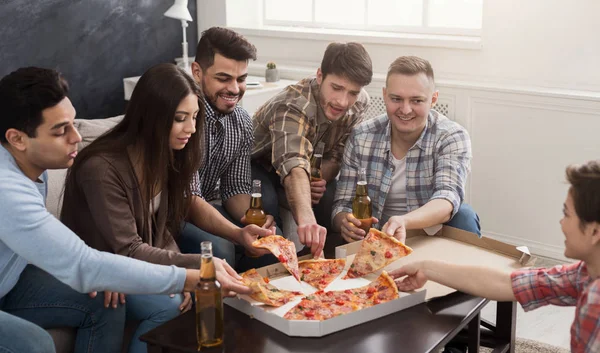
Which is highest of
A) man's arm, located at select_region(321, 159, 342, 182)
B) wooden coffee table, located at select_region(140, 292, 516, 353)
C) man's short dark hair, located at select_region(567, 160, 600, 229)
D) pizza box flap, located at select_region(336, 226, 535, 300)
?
man's short dark hair, located at select_region(567, 160, 600, 229)

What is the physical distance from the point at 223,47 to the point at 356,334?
1.39m

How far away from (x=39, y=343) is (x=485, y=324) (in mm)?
1612

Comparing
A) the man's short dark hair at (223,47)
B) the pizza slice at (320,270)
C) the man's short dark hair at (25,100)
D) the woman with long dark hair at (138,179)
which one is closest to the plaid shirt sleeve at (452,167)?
the pizza slice at (320,270)

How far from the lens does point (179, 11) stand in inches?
192

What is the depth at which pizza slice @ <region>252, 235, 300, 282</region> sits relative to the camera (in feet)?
7.64

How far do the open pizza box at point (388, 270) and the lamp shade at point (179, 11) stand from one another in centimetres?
272

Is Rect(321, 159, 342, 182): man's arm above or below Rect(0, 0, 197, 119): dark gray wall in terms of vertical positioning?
below

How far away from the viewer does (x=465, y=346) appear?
9.06 feet

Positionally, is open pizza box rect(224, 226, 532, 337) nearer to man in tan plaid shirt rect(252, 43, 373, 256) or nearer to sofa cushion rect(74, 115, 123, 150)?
man in tan plaid shirt rect(252, 43, 373, 256)

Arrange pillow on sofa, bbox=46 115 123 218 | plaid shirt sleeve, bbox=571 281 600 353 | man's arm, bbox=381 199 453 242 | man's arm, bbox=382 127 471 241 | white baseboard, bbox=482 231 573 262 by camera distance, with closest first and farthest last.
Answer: plaid shirt sleeve, bbox=571 281 600 353, man's arm, bbox=381 199 453 242, man's arm, bbox=382 127 471 241, pillow on sofa, bbox=46 115 123 218, white baseboard, bbox=482 231 573 262

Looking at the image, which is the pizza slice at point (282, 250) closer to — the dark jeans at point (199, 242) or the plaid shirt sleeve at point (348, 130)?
the dark jeans at point (199, 242)

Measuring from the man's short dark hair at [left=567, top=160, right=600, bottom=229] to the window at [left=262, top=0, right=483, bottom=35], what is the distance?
270 centimetres

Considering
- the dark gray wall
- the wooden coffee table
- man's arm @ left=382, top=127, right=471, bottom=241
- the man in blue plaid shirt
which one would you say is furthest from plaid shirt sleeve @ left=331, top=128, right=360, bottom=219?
the dark gray wall

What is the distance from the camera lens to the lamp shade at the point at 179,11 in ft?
15.9
